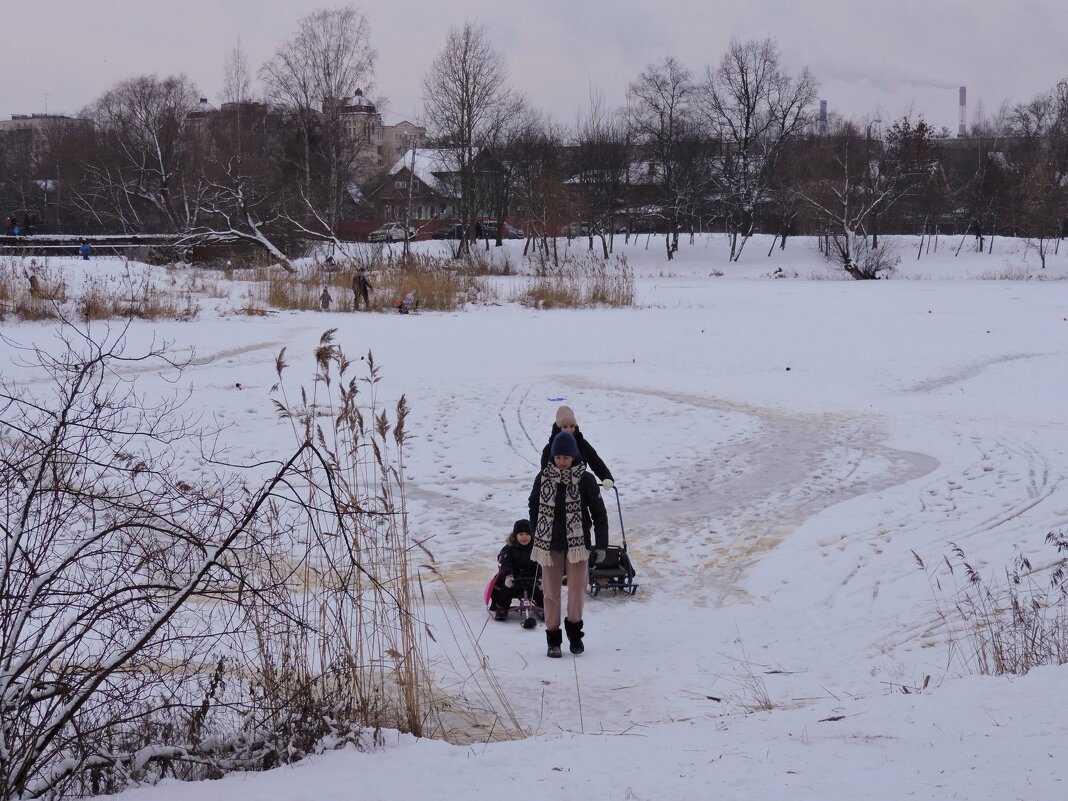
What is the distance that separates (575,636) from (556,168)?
2200 inches

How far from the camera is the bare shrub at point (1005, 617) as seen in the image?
18.4 ft

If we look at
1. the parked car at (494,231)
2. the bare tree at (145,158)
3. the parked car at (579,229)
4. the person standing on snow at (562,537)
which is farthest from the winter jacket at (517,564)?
the parked car at (494,231)

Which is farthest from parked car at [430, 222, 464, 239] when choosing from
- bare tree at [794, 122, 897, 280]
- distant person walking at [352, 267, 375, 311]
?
distant person walking at [352, 267, 375, 311]

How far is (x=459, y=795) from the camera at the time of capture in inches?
149

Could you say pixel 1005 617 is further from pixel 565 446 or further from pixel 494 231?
pixel 494 231

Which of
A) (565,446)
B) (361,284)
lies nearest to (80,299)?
(361,284)

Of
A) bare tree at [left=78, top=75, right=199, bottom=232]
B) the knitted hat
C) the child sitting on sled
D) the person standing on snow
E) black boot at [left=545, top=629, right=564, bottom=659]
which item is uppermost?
bare tree at [left=78, top=75, right=199, bottom=232]

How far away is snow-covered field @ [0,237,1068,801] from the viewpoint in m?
3.93

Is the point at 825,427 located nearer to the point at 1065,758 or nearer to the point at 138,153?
the point at 1065,758

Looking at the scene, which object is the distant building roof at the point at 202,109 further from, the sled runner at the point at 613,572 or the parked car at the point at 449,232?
the sled runner at the point at 613,572

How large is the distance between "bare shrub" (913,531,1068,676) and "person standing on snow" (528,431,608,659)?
7.19 feet

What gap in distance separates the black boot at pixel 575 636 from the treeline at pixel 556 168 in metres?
37.4

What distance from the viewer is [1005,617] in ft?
22.1

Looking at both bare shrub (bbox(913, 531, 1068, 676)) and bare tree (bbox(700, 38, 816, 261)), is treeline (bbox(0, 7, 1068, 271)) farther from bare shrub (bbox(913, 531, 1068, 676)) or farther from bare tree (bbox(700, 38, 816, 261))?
bare shrub (bbox(913, 531, 1068, 676))
